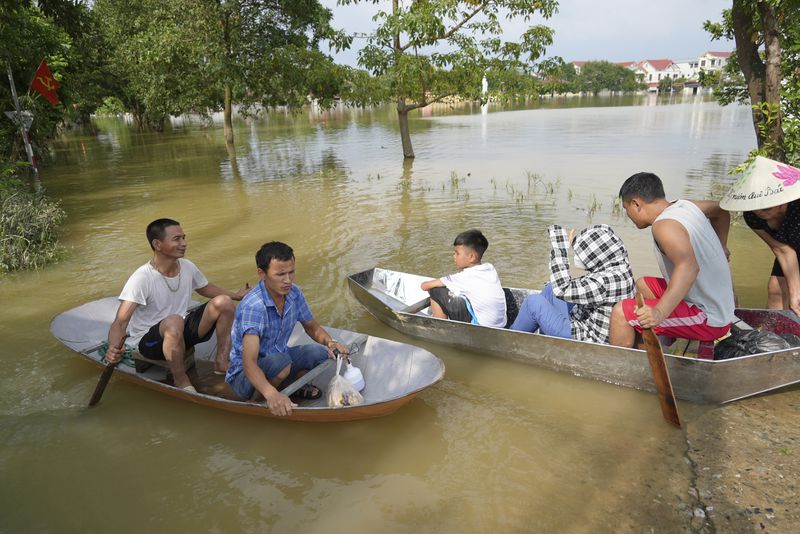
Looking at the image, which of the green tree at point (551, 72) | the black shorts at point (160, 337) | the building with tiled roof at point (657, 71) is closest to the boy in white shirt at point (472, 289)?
the black shorts at point (160, 337)

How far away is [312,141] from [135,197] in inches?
547

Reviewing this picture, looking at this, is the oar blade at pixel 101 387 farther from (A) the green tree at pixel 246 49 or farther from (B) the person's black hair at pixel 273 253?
(A) the green tree at pixel 246 49

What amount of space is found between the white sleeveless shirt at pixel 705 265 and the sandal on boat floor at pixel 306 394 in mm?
2812

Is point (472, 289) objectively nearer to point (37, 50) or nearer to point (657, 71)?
point (37, 50)

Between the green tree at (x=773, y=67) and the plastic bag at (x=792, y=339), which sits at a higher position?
the green tree at (x=773, y=67)

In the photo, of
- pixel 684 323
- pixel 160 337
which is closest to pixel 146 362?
pixel 160 337

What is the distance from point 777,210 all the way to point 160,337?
5171mm

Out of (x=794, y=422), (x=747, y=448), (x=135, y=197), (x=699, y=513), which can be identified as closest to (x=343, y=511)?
(x=699, y=513)

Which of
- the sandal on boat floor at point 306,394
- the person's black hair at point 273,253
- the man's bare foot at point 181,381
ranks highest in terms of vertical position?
the person's black hair at point 273,253

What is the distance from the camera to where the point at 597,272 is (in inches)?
162

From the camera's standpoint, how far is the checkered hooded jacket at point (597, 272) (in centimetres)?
401

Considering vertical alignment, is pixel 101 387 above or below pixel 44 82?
below

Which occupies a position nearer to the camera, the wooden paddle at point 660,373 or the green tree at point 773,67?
the wooden paddle at point 660,373

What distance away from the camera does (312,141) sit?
26.4 metres
